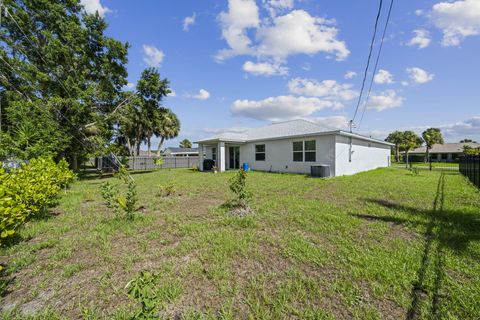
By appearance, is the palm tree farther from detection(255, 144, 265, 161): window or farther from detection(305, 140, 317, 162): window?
detection(305, 140, 317, 162): window

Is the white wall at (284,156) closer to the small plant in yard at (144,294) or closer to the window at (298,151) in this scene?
the window at (298,151)

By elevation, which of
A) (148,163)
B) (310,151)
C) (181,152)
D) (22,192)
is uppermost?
(181,152)

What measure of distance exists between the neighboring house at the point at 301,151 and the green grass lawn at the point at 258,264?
24.5 ft

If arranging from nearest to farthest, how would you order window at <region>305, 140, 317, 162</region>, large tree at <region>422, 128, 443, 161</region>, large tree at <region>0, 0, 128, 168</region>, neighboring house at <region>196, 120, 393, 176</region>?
large tree at <region>0, 0, 128, 168</region> < neighboring house at <region>196, 120, 393, 176</region> < window at <region>305, 140, 317, 162</region> < large tree at <region>422, 128, 443, 161</region>

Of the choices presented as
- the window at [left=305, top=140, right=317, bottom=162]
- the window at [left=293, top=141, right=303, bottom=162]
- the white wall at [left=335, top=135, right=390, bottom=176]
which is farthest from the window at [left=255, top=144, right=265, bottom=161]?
the white wall at [left=335, top=135, right=390, bottom=176]

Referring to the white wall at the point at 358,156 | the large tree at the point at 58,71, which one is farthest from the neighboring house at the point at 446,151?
the large tree at the point at 58,71

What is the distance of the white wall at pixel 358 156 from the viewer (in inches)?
500

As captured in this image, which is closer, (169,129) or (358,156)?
(358,156)

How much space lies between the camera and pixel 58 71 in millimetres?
13672

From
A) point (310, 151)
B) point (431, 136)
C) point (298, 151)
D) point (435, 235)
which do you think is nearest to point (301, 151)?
point (298, 151)

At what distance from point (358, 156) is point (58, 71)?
22.1 metres

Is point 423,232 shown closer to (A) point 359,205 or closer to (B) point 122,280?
(A) point 359,205

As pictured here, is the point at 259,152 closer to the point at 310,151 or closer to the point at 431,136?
the point at 310,151

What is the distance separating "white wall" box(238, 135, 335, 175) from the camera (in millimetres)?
12586
